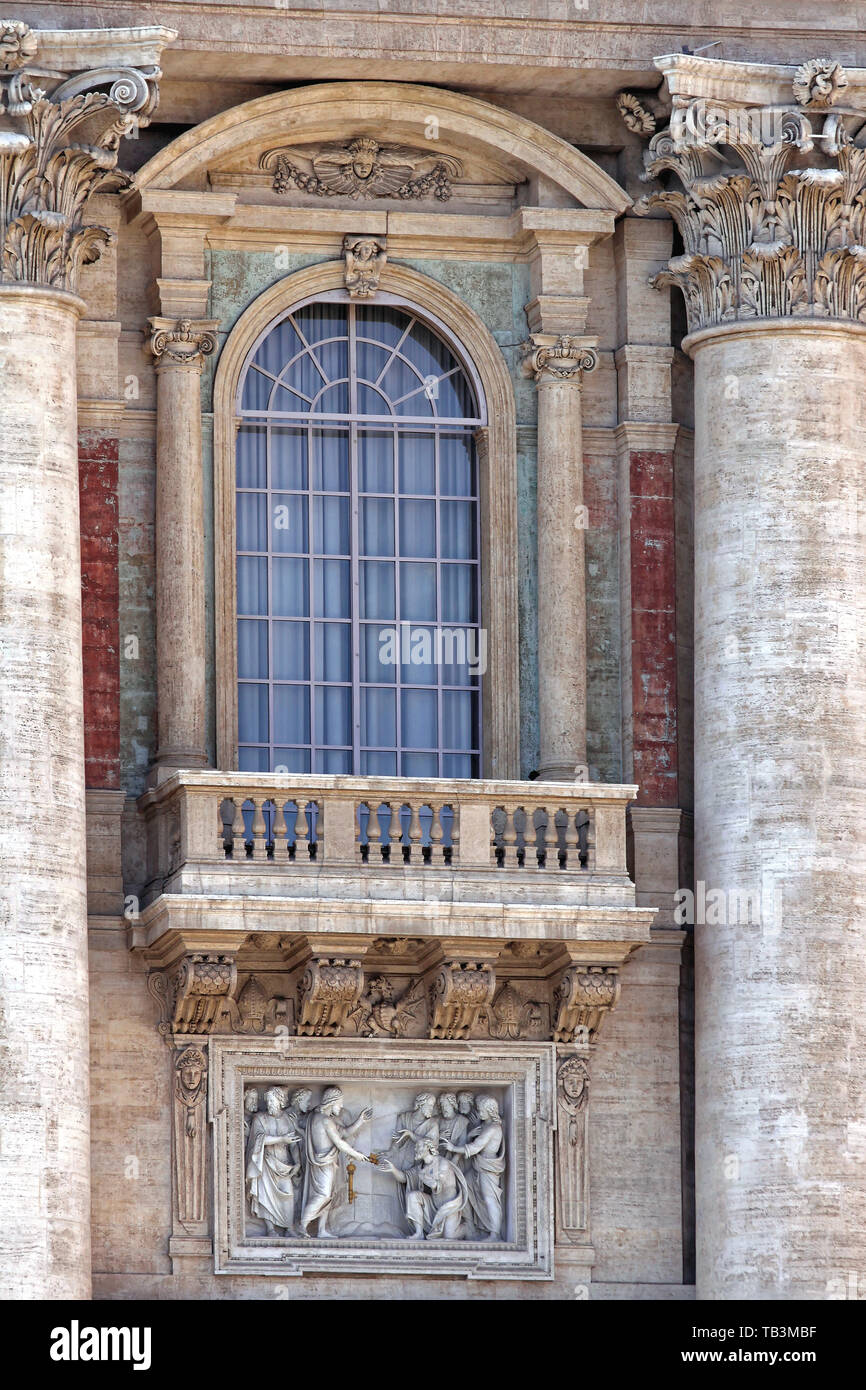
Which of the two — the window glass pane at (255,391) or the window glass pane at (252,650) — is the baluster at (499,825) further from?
the window glass pane at (255,391)

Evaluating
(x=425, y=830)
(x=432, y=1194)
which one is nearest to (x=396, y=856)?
(x=425, y=830)

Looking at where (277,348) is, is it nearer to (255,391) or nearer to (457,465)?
(255,391)

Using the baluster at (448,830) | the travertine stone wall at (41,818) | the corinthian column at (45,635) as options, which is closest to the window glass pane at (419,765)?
the baluster at (448,830)

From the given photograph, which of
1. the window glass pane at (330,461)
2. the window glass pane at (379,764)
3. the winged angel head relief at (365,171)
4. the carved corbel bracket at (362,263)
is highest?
the winged angel head relief at (365,171)

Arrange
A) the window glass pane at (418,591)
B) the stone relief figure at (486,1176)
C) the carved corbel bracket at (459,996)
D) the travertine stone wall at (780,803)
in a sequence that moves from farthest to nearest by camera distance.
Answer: the window glass pane at (418,591), the stone relief figure at (486,1176), the carved corbel bracket at (459,996), the travertine stone wall at (780,803)

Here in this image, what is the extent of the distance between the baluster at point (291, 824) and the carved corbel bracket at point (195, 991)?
1029mm

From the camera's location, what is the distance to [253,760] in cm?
3569

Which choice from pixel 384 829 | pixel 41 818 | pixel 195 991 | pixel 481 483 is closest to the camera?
pixel 41 818

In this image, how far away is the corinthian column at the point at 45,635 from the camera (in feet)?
107

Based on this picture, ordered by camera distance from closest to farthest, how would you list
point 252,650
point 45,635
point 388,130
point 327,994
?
point 45,635
point 327,994
point 252,650
point 388,130

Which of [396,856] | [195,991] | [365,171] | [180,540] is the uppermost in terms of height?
[365,171]

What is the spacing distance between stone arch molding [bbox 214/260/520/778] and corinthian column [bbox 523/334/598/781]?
0.85 feet

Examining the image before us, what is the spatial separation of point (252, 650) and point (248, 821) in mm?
1552

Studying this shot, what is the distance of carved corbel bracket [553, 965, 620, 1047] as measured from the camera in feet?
113
